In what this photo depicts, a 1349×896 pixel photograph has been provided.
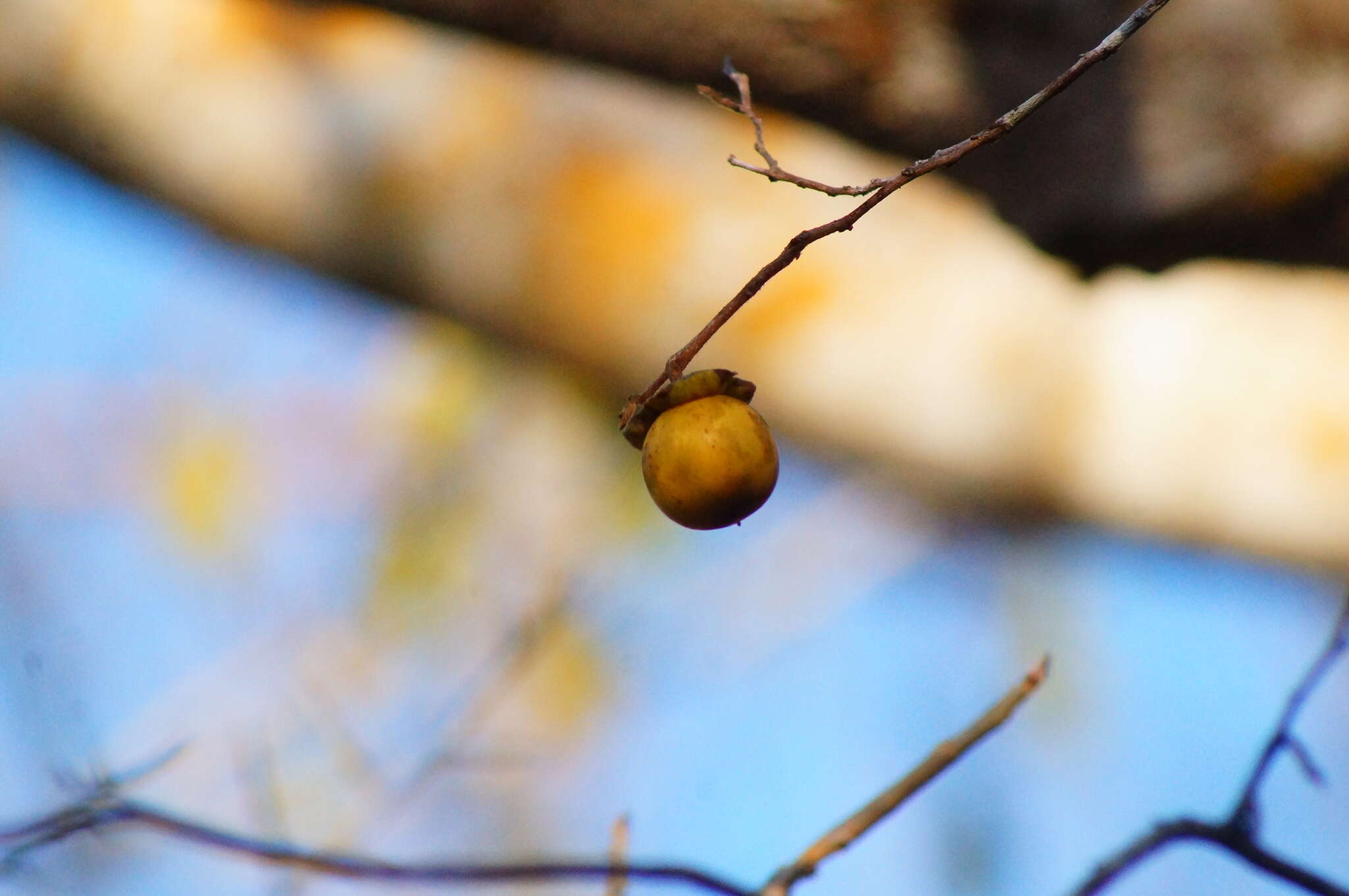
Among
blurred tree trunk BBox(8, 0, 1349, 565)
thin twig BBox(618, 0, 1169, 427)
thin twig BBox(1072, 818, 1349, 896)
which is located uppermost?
blurred tree trunk BBox(8, 0, 1349, 565)

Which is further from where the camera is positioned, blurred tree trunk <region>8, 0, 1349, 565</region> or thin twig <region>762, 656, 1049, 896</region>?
blurred tree trunk <region>8, 0, 1349, 565</region>

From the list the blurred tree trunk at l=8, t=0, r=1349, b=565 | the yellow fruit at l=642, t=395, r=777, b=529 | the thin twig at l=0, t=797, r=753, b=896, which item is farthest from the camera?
the blurred tree trunk at l=8, t=0, r=1349, b=565

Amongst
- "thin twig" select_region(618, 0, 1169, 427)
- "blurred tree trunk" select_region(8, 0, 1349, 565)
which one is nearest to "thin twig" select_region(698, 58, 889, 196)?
"thin twig" select_region(618, 0, 1169, 427)

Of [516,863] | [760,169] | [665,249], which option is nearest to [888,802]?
[516,863]

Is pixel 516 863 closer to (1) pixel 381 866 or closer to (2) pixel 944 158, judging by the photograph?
(1) pixel 381 866

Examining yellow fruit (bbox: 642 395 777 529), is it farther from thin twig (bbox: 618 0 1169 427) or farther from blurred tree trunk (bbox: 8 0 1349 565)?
blurred tree trunk (bbox: 8 0 1349 565)
